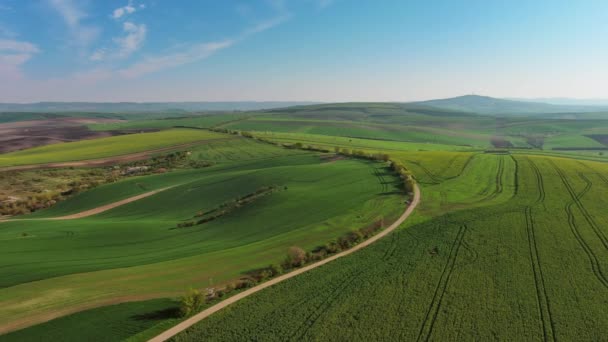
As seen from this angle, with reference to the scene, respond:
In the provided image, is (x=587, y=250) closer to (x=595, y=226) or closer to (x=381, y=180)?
(x=595, y=226)

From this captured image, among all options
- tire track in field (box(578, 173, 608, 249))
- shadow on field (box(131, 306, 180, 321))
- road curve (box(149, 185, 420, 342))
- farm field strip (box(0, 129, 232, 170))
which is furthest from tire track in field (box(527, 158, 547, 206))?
farm field strip (box(0, 129, 232, 170))

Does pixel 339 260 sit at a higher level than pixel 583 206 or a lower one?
lower

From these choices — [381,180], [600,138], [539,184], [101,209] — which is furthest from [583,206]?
[600,138]

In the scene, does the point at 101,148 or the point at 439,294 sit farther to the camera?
the point at 101,148

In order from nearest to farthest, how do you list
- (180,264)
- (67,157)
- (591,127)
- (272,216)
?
1. (180,264)
2. (272,216)
3. (67,157)
4. (591,127)

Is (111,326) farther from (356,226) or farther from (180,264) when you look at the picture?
(356,226)

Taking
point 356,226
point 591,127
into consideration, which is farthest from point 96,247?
point 591,127

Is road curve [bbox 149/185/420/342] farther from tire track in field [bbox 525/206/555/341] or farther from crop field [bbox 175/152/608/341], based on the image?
tire track in field [bbox 525/206/555/341]
